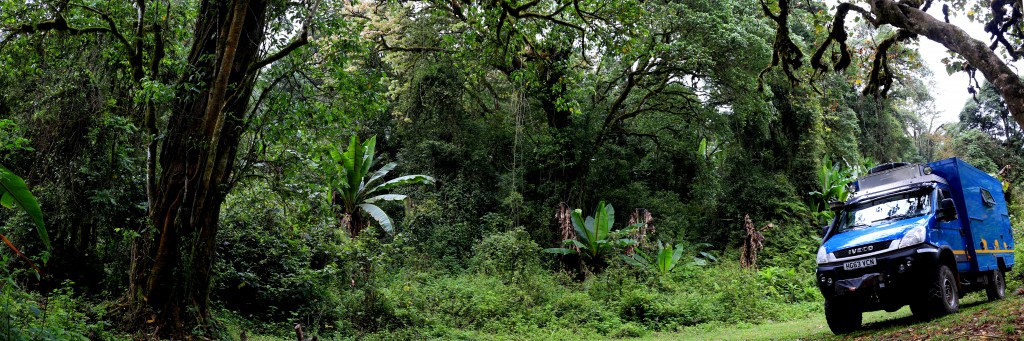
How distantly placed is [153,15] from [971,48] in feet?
29.8

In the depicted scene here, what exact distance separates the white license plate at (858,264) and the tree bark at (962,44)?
3.07 m

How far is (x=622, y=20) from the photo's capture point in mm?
9242

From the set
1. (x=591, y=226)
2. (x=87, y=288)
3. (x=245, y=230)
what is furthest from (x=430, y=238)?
(x=87, y=288)

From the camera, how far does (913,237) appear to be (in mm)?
7719

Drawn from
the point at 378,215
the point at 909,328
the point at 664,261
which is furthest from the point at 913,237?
the point at 378,215

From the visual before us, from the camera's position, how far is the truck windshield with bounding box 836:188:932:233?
8500mm

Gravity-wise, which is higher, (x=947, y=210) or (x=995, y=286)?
(x=947, y=210)

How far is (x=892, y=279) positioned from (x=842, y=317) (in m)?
0.81

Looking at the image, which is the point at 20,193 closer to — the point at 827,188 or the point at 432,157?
the point at 432,157

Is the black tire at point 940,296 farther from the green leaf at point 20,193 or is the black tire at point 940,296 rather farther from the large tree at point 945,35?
the green leaf at point 20,193

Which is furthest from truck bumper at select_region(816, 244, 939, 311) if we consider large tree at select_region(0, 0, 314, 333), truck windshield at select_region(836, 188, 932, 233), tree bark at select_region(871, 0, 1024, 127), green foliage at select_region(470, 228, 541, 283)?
green foliage at select_region(470, 228, 541, 283)

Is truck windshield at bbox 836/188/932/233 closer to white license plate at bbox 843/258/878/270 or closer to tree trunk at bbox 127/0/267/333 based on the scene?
white license plate at bbox 843/258/878/270

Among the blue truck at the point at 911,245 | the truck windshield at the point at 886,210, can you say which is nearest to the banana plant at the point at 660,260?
the blue truck at the point at 911,245

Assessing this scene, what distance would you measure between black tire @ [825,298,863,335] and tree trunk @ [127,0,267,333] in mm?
7708
